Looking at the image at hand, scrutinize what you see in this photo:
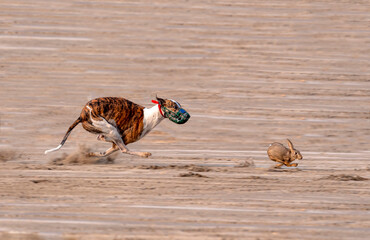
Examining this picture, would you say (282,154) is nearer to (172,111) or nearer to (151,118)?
(172,111)

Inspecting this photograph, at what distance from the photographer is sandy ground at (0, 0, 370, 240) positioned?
6.27 m

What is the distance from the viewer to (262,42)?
13.1 meters

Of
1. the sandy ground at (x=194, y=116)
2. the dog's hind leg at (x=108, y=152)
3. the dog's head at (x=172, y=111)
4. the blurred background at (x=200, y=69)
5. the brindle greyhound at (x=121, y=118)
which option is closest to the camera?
the sandy ground at (x=194, y=116)

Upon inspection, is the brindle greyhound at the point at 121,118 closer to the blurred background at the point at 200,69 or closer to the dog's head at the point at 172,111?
the dog's head at the point at 172,111

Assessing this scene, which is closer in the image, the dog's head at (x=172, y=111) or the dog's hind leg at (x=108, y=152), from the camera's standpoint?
the dog's head at (x=172, y=111)

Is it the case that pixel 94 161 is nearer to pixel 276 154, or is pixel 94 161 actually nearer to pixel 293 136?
pixel 276 154

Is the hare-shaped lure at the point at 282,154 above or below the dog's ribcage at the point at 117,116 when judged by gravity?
below

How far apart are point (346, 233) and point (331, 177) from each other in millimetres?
2003

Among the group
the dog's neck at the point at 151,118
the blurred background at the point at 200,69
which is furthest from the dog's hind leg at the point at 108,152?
the blurred background at the point at 200,69

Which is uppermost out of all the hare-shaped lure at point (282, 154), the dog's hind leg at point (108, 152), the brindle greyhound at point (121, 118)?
the brindle greyhound at point (121, 118)

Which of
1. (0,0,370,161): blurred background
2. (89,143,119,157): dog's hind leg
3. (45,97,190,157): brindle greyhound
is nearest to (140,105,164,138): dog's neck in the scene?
(45,97,190,157): brindle greyhound

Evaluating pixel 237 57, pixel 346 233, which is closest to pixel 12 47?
pixel 237 57

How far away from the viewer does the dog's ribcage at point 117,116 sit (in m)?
8.34

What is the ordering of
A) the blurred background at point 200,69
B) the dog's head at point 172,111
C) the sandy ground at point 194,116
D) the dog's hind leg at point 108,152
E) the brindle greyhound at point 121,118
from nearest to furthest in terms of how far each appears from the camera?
the sandy ground at point 194,116 < the brindle greyhound at point 121,118 < the dog's head at point 172,111 < the dog's hind leg at point 108,152 < the blurred background at point 200,69
